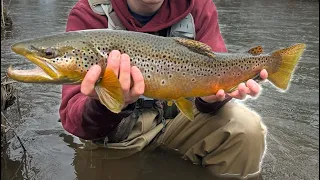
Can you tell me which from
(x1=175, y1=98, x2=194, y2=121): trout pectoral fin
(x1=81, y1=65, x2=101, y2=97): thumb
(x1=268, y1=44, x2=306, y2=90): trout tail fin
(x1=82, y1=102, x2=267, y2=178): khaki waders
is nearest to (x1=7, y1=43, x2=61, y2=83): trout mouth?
(x1=81, y1=65, x2=101, y2=97): thumb

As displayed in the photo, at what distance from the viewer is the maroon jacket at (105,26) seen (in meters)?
2.71

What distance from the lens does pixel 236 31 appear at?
377 inches

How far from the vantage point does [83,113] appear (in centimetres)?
272

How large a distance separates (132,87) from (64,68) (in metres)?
0.37

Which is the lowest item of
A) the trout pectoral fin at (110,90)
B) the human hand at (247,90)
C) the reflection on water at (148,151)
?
the reflection on water at (148,151)

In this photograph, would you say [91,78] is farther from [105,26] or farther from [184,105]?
[105,26]

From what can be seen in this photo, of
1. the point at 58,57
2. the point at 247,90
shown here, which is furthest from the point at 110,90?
the point at 247,90

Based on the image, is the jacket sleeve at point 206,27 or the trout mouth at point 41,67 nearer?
the trout mouth at point 41,67

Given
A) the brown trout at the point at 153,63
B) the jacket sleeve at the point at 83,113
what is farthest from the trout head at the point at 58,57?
the jacket sleeve at the point at 83,113

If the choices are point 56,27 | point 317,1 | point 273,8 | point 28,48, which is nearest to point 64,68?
point 28,48

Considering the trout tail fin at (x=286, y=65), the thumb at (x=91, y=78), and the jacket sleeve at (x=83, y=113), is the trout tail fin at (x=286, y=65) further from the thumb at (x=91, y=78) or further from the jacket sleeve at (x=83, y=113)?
the thumb at (x=91, y=78)

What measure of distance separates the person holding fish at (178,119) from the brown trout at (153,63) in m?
0.14

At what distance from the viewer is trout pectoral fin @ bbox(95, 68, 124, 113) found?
A: 7.11ft

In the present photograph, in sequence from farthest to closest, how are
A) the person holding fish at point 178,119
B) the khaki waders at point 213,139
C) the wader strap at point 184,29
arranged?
the wader strap at point 184,29 → the khaki waders at point 213,139 → the person holding fish at point 178,119
